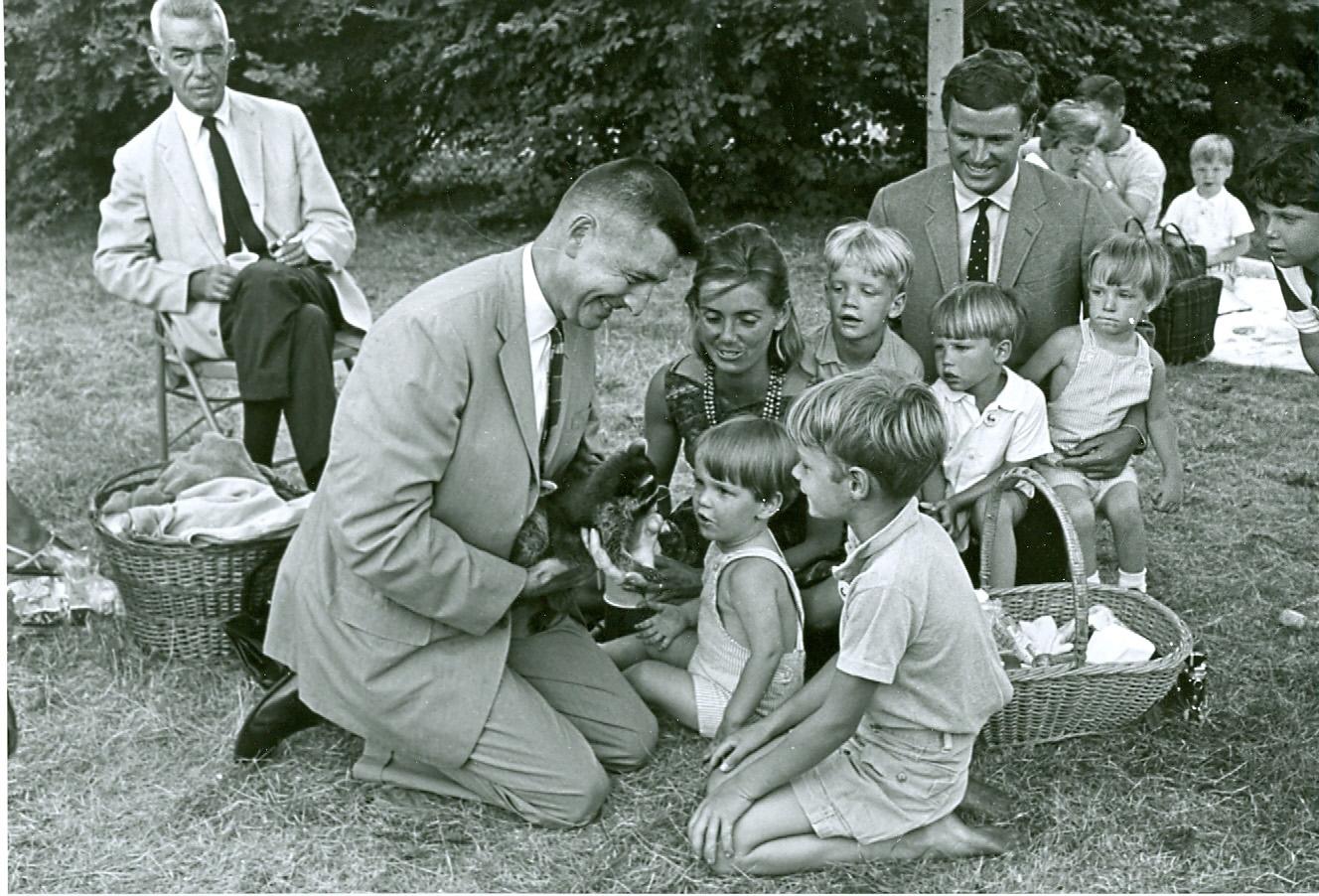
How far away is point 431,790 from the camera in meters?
3.49

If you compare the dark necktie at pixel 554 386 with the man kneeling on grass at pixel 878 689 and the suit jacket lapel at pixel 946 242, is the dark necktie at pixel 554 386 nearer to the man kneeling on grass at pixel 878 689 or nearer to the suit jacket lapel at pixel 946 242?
the man kneeling on grass at pixel 878 689

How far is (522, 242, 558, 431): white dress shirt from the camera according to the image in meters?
3.33

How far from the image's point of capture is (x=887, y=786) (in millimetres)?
3111

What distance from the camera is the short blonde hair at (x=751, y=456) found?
3.52 m

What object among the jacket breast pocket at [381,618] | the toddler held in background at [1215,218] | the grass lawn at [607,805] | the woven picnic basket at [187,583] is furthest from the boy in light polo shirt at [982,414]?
the toddler held in background at [1215,218]

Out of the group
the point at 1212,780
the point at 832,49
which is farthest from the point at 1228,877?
the point at 832,49

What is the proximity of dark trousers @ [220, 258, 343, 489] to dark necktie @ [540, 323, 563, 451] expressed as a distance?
5.12 feet

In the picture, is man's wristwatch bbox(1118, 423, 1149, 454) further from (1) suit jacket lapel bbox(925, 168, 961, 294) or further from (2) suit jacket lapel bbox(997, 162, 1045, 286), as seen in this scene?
(1) suit jacket lapel bbox(925, 168, 961, 294)

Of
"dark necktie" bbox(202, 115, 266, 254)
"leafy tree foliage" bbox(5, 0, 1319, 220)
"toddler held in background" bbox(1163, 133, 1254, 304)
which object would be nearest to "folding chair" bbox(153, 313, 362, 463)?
"dark necktie" bbox(202, 115, 266, 254)

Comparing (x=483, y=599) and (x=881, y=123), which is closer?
(x=483, y=599)

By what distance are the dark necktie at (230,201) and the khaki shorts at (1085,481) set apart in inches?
121

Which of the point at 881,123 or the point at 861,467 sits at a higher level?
the point at 861,467

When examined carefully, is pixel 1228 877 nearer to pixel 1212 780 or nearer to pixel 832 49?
pixel 1212 780

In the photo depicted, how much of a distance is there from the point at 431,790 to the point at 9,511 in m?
1.72
